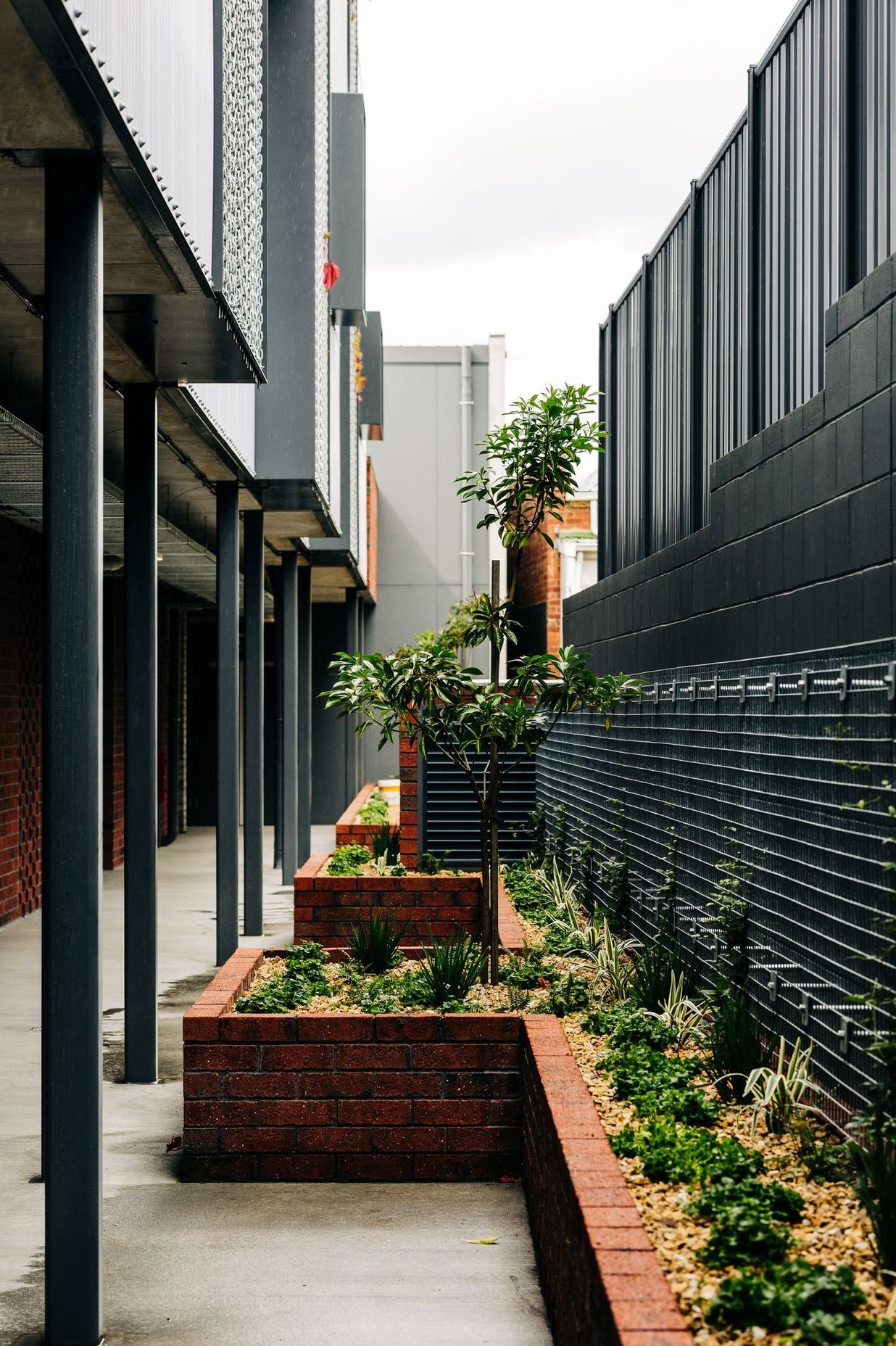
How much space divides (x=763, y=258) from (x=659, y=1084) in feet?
12.8

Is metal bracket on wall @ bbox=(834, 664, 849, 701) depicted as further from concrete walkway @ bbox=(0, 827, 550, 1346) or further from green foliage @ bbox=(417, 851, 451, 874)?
green foliage @ bbox=(417, 851, 451, 874)

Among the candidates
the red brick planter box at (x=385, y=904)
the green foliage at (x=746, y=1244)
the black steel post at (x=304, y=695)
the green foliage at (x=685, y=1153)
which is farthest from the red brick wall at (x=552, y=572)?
the green foliage at (x=746, y=1244)

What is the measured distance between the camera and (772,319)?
6531 mm

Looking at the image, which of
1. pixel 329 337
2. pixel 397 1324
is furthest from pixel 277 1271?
pixel 329 337

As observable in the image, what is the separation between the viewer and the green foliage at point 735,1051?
471cm

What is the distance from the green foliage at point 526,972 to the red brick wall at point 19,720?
657cm

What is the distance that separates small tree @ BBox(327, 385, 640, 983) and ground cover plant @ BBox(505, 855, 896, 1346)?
1.36m

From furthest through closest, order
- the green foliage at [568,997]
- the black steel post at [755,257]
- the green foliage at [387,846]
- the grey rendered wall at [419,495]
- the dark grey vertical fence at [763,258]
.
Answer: the grey rendered wall at [419,495] → the green foliage at [387,846] → the black steel post at [755,257] → the green foliage at [568,997] → the dark grey vertical fence at [763,258]

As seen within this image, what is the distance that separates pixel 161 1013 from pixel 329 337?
6.08 m

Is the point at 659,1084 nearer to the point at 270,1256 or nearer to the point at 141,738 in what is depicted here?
the point at 270,1256

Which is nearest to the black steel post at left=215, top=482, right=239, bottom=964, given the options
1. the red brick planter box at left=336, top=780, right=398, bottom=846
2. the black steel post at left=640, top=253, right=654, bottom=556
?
the red brick planter box at left=336, top=780, right=398, bottom=846

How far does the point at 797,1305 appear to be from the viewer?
2879 millimetres

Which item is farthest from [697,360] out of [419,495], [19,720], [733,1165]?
[419,495]

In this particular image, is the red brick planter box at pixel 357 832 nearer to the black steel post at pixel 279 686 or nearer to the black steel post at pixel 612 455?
the black steel post at pixel 279 686
